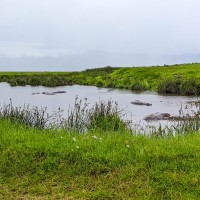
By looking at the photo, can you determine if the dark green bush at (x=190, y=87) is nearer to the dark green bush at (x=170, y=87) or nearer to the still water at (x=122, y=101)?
the dark green bush at (x=170, y=87)

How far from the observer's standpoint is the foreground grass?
5.12 metres

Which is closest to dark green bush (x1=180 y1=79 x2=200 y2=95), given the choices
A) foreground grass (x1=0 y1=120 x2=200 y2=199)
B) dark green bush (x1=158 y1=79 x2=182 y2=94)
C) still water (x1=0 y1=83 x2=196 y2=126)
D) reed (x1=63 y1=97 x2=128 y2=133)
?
dark green bush (x1=158 y1=79 x2=182 y2=94)

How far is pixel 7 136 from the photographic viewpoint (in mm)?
7234

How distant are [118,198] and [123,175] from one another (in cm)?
57

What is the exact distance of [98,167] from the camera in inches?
227

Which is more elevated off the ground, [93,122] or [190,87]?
[93,122]

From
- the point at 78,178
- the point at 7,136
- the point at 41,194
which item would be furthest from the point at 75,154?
the point at 7,136

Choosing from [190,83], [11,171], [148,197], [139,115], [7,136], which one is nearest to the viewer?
[148,197]

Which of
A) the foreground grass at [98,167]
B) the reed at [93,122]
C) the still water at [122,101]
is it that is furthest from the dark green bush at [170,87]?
the foreground grass at [98,167]

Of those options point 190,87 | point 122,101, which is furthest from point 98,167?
point 190,87

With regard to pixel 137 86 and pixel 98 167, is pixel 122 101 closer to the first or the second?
pixel 137 86

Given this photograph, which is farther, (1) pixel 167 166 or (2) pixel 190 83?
(2) pixel 190 83

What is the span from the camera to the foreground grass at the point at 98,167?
5.12 meters

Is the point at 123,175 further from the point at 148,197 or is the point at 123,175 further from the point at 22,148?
the point at 22,148
